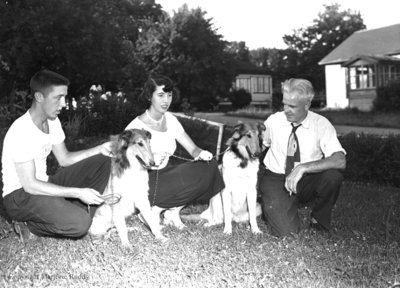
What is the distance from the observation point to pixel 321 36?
56.3m

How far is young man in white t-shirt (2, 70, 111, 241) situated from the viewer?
4.44 metres

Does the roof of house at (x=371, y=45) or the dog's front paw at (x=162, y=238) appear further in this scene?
the roof of house at (x=371, y=45)

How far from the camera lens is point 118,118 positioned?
12914 millimetres

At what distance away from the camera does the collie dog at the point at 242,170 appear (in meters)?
5.30

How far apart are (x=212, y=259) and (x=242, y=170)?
133 cm

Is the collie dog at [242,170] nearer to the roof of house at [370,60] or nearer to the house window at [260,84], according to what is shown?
the roof of house at [370,60]

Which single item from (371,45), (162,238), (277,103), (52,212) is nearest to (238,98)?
(277,103)

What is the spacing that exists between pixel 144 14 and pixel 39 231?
4212 cm

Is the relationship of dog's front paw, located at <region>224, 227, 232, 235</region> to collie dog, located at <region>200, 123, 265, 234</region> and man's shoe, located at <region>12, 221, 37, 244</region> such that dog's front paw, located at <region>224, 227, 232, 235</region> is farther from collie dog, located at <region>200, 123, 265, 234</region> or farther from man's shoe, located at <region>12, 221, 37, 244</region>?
man's shoe, located at <region>12, 221, 37, 244</region>

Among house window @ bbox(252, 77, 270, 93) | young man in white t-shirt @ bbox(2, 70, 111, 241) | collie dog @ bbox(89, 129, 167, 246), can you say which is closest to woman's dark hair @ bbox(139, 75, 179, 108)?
collie dog @ bbox(89, 129, 167, 246)

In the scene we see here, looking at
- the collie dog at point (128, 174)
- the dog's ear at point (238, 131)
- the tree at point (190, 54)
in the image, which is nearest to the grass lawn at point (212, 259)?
the collie dog at point (128, 174)

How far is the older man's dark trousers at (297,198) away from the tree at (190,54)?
3265cm

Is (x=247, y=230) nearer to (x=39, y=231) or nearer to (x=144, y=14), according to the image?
(x=39, y=231)

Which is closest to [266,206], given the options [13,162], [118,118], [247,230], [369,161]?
[247,230]
